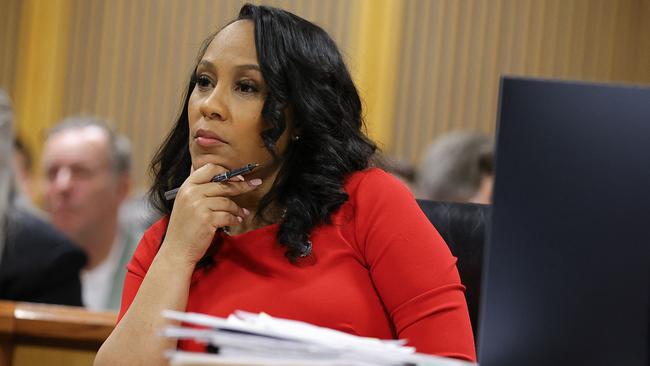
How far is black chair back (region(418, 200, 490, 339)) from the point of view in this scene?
1.93m

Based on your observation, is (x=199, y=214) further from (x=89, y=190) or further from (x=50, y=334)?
(x=89, y=190)

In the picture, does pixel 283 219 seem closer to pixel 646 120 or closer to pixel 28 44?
pixel 646 120

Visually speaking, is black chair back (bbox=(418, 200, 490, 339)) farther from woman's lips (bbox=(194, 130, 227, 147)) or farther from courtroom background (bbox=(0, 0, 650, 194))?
courtroom background (bbox=(0, 0, 650, 194))

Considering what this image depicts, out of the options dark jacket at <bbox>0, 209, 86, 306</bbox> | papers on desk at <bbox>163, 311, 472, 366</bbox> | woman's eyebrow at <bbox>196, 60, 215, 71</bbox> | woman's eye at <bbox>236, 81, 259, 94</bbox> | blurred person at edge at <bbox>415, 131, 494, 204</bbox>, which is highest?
woman's eyebrow at <bbox>196, 60, 215, 71</bbox>

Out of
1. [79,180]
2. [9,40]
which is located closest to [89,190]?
[79,180]

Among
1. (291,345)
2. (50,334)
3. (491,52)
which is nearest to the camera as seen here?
(291,345)

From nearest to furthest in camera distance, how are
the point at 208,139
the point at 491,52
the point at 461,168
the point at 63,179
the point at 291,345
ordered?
the point at 291,345 → the point at 208,139 → the point at 461,168 → the point at 63,179 → the point at 491,52

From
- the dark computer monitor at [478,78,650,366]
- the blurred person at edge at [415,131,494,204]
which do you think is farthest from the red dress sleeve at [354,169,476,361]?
the blurred person at edge at [415,131,494,204]

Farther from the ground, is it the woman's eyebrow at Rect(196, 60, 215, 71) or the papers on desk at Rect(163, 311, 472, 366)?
the woman's eyebrow at Rect(196, 60, 215, 71)

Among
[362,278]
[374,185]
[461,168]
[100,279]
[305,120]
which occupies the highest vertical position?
[305,120]

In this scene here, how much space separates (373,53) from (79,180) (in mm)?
1491

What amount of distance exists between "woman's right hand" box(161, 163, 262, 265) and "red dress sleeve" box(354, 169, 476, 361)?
0.22m

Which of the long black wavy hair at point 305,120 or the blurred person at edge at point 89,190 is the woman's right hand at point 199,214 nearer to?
the long black wavy hair at point 305,120

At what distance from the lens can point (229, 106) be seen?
1692 mm
